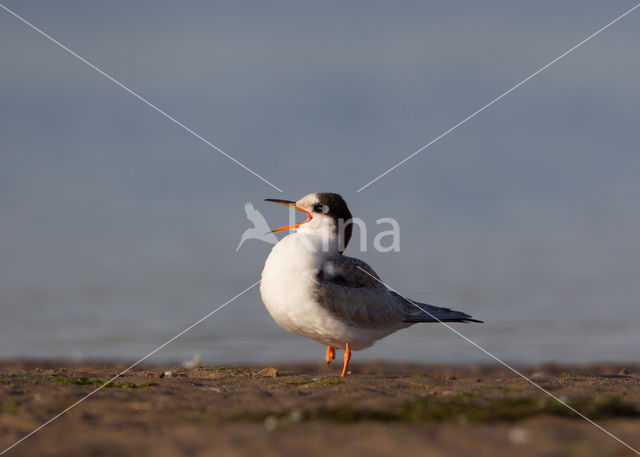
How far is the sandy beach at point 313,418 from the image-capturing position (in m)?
3.97

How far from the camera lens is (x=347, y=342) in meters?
8.48

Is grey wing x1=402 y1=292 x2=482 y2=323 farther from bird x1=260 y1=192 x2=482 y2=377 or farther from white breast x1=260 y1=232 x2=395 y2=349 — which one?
white breast x1=260 y1=232 x2=395 y2=349

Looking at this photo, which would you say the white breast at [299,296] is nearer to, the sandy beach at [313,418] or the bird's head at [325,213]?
the bird's head at [325,213]

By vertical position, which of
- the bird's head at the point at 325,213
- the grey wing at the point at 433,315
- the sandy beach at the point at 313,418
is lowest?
the sandy beach at the point at 313,418

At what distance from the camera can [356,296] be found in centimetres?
848

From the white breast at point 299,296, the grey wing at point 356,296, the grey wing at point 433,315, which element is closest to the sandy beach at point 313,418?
the white breast at point 299,296

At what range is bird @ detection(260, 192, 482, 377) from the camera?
26.7 ft

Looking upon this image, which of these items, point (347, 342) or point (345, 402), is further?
point (347, 342)

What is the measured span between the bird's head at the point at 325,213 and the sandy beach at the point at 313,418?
1.93 m

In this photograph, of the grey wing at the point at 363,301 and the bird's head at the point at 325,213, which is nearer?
the grey wing at the point at 363,301

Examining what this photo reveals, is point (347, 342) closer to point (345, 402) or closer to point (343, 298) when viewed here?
point (343, 298)

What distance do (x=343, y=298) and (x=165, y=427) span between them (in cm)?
383

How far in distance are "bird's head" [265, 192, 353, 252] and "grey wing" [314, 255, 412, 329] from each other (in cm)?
37

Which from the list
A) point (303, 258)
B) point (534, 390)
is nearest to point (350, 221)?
point (303, 258)
